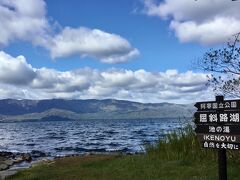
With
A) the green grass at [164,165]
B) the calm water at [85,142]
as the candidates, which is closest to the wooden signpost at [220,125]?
the green grass at [164,165]

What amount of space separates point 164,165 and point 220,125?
7620mm

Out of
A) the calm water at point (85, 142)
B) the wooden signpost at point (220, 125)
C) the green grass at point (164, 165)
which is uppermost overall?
the wooden signpost at point (220, 125)

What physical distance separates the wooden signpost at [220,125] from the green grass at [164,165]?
385 centimetres

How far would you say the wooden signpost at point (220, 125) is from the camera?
33.8 feet

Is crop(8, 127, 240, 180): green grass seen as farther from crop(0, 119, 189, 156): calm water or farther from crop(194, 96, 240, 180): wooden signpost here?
crop(194, 96, 240, 180): wooden signpost

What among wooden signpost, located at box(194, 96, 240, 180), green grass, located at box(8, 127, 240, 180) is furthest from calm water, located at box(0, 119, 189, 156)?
wooden signpost, located at box(194, 96, 240, 180)

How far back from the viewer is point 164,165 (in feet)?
58.9

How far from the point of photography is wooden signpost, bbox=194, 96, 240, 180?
33.8 ft

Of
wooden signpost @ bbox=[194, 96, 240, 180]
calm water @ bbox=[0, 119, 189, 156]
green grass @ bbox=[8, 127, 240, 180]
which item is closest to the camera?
wooden signpost @ bbox=[194, 96, 240, 180]

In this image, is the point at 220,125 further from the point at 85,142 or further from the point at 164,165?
the point at 85,142

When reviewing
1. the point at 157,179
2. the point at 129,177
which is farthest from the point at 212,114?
the point at 129,177

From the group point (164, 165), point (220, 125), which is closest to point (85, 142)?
point (164, 165)

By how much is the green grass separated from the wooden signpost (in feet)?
12.6

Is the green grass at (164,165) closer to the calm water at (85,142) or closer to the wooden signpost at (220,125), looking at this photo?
the calm water at (85,142)
